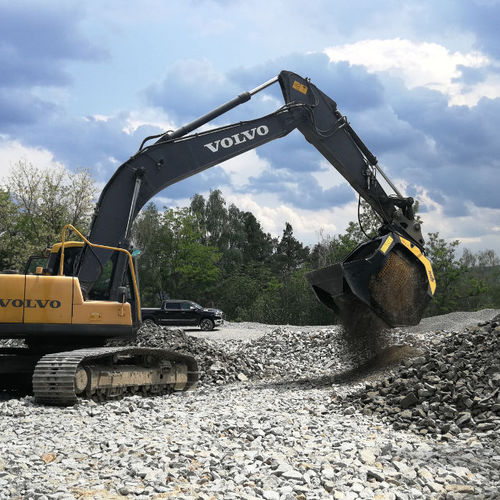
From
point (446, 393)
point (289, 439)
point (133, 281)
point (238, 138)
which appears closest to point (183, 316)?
point (238, 138)

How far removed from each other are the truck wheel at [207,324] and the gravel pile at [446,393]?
19006 mm

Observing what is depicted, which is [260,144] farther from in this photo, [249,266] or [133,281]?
[249,266]

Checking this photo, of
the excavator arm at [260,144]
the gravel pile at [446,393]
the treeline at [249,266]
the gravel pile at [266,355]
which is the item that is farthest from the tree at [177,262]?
the gravel pile at [446,393]

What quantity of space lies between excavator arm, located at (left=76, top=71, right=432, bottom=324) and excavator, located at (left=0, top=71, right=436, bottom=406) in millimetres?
17

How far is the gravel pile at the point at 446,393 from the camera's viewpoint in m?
7.19

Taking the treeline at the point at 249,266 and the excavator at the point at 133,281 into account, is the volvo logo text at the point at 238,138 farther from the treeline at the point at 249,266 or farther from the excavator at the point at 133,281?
the treeline at the point at 249,266

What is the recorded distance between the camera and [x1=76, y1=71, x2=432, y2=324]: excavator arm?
9398 mm

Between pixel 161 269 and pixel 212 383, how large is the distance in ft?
121

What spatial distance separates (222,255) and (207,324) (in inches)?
834

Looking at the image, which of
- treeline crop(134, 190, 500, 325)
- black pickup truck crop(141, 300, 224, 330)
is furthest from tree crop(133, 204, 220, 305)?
black pickup truck crop(141, 300, 224, 330)

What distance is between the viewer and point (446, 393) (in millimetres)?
7812

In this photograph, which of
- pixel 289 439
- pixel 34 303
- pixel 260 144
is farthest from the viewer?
pixel 260 144

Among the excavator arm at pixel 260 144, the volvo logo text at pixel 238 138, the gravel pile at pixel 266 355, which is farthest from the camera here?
the gravel pile at pixel 266 355

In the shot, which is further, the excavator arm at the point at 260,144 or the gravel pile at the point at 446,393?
the excavator arm at the point at 260,144
